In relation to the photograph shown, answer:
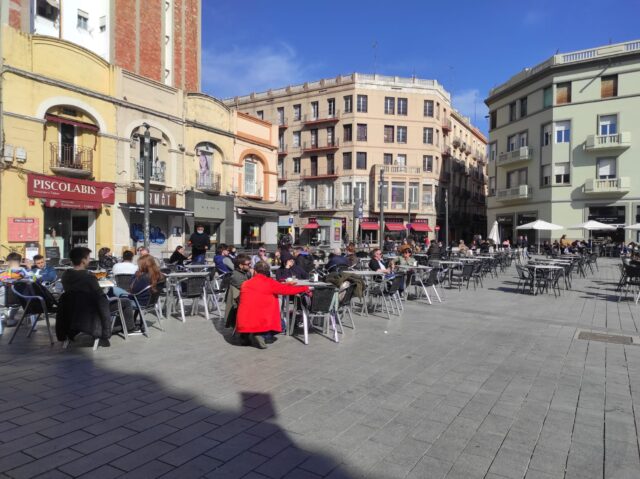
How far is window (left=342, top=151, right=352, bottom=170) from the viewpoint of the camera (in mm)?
45125

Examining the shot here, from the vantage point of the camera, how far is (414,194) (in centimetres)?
4556

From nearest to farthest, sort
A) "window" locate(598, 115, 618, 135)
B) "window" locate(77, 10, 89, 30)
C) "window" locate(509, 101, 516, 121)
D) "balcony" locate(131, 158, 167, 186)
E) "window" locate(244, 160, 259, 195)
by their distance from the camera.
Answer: "balcony" locate(131, 158, 167, 186)
"window" locate(77, 10, 89, 30)
"window" locate(244, 160, 259, 195)
"window" locate(598, 115, 618, 135)
"window" locate(509, 101, 516, 121)

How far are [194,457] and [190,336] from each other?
3.93m

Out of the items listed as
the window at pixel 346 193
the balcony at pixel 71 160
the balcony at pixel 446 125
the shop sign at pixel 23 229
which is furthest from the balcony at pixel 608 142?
the shop sign at pixel 23 229

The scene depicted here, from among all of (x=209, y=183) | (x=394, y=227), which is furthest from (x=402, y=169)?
(x=209, y=183)

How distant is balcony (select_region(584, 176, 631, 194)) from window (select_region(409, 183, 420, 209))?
1608cm

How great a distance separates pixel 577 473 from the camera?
302 cm

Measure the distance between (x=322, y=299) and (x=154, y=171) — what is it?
17717 millimetres

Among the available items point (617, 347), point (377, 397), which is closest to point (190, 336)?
point (377, 397)

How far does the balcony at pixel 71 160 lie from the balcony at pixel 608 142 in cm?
3307

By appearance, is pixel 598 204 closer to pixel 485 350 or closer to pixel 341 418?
pixel 485 350

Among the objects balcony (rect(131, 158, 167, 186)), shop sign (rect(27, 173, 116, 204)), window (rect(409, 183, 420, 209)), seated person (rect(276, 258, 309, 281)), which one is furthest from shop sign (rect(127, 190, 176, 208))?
window (rect(409, 183, 420, 209))

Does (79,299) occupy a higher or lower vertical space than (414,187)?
lower

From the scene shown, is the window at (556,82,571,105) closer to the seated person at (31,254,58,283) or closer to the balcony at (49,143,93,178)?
the balcony at (49,143,93,178)
